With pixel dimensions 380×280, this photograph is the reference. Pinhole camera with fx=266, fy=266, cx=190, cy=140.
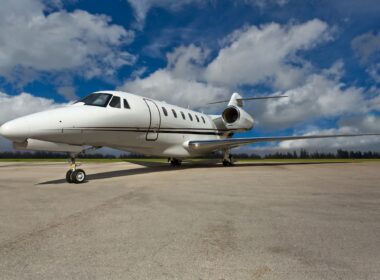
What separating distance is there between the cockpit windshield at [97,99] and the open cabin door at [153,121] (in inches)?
89.7

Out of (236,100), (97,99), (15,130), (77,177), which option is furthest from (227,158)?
(15,130)

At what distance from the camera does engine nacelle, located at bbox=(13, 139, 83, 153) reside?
7.19m

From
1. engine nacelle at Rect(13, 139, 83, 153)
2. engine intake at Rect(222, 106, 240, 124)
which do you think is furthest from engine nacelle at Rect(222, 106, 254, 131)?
engine nacelle at Rect(13, 139, 83, 153)

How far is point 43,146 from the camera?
745cm

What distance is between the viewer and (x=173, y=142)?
42.6 feet

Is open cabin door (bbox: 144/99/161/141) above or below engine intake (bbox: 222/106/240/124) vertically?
below

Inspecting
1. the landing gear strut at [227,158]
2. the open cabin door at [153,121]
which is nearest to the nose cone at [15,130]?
the open cabin door at [153,121]

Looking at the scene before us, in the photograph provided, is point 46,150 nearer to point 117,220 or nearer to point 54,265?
point 117,220

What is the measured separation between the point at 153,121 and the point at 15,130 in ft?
17.9

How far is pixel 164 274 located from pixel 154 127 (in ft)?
31.9

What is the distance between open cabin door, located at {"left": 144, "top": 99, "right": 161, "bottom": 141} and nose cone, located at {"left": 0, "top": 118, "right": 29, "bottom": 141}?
4936mm

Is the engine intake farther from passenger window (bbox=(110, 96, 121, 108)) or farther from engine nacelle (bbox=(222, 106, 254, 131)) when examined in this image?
passenger window (bbox=(110, 96, 121, 108))

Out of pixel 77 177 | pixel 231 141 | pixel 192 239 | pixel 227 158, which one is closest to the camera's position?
pixel 192 239

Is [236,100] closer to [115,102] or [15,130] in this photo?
[115,102]
